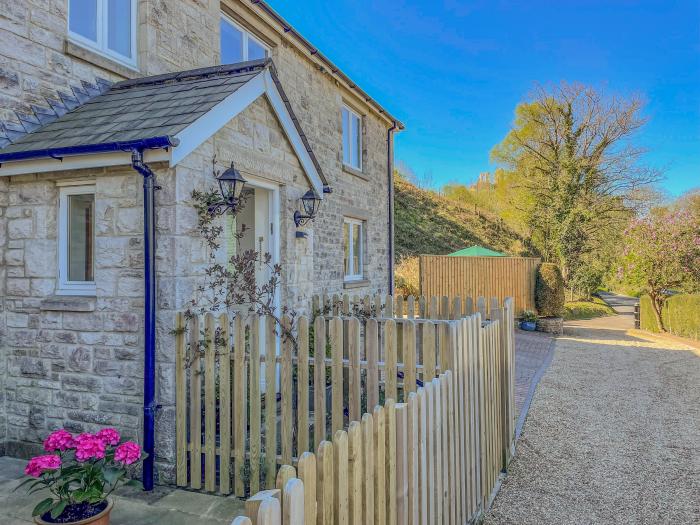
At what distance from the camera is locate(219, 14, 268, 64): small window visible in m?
7.38

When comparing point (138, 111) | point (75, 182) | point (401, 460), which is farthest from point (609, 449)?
point (75, 182)

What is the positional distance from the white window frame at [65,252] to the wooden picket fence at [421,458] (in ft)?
9.43

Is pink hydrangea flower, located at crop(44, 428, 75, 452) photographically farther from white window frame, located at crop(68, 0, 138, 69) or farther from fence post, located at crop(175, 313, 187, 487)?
white window frame, located at crop(68, 0, 138, 69)

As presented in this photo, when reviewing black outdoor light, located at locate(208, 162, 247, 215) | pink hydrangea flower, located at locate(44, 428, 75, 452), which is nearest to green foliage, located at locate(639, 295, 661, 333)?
black outdoor light, located at locate(208, 162, 247, 215)

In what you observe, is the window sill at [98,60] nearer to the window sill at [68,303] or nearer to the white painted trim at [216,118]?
the white painted trim at [216,118]

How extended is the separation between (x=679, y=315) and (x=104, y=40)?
53.6ft

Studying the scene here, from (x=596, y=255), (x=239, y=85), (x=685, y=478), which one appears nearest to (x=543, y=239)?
(x=596, y=255)

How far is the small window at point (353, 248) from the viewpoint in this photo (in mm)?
11109

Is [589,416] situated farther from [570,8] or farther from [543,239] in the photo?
[543,239]

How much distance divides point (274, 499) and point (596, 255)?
2328cm

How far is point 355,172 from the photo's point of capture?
11016mm

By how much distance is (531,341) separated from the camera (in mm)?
13570

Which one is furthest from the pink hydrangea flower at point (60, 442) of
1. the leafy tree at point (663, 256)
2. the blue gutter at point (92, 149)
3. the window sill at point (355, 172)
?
the leafy tree at point (663, 256)

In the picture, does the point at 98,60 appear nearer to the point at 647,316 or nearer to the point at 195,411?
the point at 195,411
